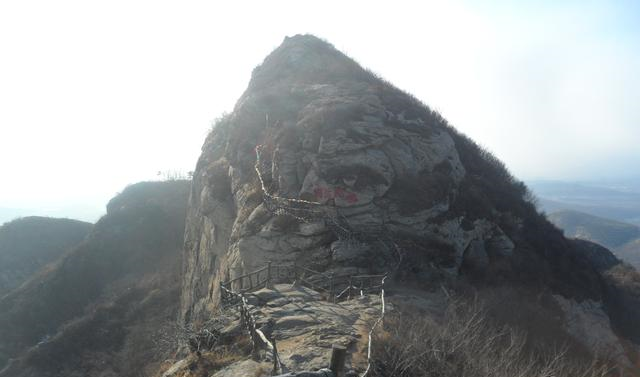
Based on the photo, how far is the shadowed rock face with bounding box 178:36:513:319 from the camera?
17.1 meters

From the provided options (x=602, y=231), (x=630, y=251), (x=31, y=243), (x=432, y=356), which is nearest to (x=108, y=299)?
(x=31, y=243)

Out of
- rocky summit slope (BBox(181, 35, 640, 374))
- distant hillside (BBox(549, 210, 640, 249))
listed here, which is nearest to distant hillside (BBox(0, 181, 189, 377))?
rocky summit slope (BBox(181, 35, 640, 374))

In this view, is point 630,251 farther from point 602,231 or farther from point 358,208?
point 358,208

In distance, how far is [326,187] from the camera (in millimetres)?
18422

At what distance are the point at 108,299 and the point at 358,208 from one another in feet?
94.8

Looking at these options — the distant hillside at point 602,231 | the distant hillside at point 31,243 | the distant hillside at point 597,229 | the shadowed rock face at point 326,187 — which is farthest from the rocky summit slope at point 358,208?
the distant hillside at point 597,229

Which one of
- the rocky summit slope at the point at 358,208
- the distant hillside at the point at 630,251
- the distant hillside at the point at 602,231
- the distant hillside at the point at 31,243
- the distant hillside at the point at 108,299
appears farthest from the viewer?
the distant hillside at the point at 602,231

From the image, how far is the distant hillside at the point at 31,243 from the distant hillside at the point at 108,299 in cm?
917

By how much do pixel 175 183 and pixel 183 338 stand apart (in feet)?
156

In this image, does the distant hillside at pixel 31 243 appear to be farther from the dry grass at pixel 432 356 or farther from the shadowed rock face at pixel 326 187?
the dry grass at pixel 432 356

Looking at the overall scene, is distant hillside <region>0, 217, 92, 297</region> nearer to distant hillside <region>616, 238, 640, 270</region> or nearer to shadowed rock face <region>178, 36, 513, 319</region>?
shadowed rock face <region>178, 36, 513, 319</region>

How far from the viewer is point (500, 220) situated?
23.7 metres

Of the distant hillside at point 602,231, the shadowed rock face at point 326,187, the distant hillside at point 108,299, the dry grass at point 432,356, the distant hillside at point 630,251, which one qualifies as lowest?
the distant hillside at point 630,251

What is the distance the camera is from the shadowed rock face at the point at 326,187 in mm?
17078
